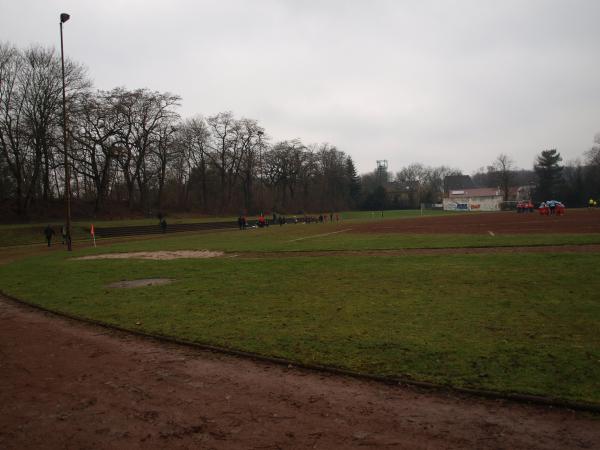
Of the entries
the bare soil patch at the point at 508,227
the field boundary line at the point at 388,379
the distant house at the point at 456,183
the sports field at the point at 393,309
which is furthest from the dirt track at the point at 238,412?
the distant house at the point at 456,183

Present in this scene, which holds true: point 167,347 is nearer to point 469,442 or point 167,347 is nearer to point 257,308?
point 257,308

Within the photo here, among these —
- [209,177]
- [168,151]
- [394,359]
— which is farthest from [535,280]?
[209,177]

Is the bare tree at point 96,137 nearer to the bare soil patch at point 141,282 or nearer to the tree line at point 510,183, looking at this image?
the bare soil patch at point 141,282

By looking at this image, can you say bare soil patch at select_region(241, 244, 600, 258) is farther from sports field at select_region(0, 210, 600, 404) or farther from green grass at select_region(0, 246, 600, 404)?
green grass at select_region(0, 246, 600, 404)

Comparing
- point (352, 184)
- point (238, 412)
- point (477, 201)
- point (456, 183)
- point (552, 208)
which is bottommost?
point (238, 412)

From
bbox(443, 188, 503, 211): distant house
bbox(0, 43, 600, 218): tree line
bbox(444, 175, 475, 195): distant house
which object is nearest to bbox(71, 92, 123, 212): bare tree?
bbox(0, 43, 600, 218): tree line

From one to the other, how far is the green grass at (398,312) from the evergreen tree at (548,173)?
297 feet

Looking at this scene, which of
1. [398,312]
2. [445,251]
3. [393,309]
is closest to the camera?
[398,312]

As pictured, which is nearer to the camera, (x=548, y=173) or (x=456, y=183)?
(x=548, y=173)

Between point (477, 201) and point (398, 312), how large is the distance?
105m

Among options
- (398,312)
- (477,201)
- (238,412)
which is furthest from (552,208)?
(477,201)

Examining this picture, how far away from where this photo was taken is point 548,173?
9100 centimetres

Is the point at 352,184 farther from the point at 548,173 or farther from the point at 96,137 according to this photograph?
the point at 96,137

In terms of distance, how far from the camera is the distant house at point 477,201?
98.7 metres
